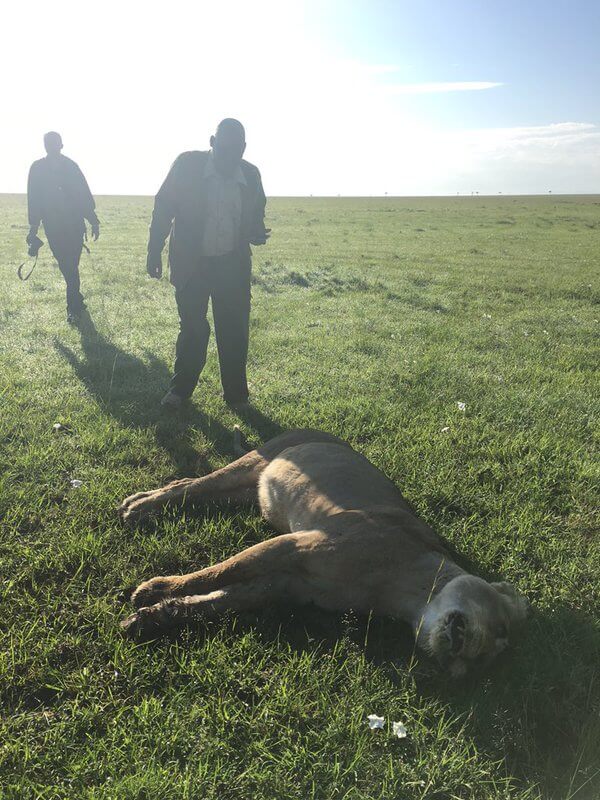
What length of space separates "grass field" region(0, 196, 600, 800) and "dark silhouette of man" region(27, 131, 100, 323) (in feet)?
3.40

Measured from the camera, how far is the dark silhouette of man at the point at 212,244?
16.1ft

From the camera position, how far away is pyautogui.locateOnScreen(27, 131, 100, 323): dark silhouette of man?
800cm

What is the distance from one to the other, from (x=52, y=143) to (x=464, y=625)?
342 inches

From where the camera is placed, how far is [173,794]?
188 cm

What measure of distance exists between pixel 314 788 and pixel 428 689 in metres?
0.71

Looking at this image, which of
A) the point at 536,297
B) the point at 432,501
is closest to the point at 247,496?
the point at 432,501

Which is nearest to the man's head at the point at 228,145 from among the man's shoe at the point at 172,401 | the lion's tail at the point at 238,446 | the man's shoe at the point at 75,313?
the man's shoe at the point at 172,401

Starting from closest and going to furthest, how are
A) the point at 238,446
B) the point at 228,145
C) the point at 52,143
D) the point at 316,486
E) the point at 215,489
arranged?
the point at 316,486 < the point at 215,489 < the point at 238,446 < the point at 228,145 < the point at 52,143

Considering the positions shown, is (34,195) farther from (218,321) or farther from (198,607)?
(198,607)

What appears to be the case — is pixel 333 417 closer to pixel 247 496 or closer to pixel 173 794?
pixel 247 496

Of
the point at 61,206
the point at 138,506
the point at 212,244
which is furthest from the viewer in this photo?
the point at 61,206

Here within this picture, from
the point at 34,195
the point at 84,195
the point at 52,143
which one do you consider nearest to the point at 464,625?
the point at 34,195

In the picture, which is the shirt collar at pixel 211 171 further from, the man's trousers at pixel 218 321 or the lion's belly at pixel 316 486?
the lion's belly at pixel 316 486

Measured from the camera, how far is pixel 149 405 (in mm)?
5281
